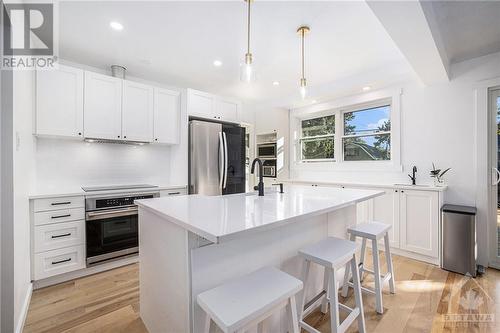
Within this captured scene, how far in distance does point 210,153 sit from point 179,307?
8.12ft

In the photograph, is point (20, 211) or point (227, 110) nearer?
point (20, 211)

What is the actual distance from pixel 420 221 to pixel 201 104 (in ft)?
11.1

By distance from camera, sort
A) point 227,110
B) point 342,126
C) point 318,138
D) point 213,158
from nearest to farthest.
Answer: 1. point 213,158
2. point 227,110
3. point 342,126
4. point 318,138

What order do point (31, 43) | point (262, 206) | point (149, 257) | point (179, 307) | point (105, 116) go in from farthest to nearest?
point (105, 116) < point (31, 43) < point (149, 257) < point (262, 206) < point (179, 307)

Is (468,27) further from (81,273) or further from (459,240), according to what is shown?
(81,273)

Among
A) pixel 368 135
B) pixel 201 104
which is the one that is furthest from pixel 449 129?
pixel 201 104

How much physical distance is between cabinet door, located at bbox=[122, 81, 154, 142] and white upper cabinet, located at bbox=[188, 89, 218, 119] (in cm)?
55

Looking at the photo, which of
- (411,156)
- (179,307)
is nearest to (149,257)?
(179,307)

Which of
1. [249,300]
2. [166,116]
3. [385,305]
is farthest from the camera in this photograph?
[166,116]

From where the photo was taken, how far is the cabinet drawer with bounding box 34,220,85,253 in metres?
2.27

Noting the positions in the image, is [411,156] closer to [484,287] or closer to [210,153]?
[484,287]

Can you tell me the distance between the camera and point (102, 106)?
2838 mm

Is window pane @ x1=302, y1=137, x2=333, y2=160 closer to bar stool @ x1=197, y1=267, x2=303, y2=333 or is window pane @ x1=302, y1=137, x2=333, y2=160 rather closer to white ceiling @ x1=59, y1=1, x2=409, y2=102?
white ceiling @ x1=59, y1=1, x2=409, y2=102

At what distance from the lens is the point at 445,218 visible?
2.58m
